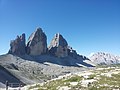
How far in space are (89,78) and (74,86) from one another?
4.81 m

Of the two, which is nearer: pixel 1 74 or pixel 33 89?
pixel 33 89

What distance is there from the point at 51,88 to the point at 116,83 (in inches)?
339

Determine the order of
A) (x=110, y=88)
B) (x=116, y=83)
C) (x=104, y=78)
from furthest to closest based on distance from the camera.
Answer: (x=104, y=78), (x=116, y=83), (x=110, y=88)

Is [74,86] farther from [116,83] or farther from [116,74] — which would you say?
[116,74]

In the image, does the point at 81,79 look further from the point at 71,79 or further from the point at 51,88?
the point at 51,88

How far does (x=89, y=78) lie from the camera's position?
1475 inches

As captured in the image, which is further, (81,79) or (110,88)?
(81,79)

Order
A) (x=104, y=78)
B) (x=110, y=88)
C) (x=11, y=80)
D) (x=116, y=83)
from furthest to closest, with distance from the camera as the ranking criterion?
(x=11, y=80) < (x=104, y=78) < (x=116, y=83) < (x=110, y=88)

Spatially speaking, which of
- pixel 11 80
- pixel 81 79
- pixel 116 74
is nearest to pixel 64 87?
pixel 81 79

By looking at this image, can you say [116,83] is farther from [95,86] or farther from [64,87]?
[64,87]

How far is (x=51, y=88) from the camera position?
3469 centimetres

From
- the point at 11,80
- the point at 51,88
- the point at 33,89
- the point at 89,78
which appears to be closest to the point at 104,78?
the point at 89,78

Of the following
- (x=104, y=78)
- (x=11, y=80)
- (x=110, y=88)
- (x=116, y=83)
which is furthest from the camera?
(x=11, y=80)

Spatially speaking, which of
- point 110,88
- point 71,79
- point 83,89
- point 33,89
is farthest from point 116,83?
point 33,89
